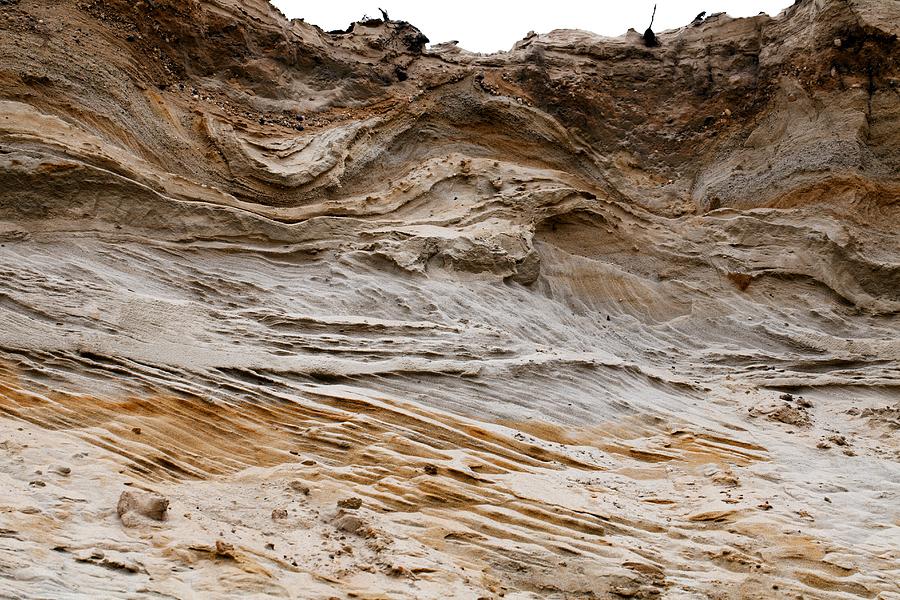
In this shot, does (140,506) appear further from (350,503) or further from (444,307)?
(444,307)

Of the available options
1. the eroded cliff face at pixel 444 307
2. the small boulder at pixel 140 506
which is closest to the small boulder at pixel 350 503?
the eroded cliff face at pixel 444 307

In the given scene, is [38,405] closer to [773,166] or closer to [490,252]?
[490,252]

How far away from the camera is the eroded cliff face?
5.05 meters

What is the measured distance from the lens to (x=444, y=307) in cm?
1004

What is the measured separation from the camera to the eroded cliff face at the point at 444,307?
5055 mm

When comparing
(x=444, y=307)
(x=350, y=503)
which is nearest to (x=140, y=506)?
(x=350, y=503)

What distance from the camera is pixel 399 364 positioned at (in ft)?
26.3

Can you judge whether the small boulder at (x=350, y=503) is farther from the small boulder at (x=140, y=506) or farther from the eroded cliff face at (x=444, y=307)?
the small boulder at (x=140, y=506)

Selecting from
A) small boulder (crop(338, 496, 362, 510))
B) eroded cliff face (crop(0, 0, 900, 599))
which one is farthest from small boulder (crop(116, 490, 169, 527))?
small boulder (crop(338, 496, 362, 510))

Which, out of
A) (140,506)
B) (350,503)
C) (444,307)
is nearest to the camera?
(140,506)

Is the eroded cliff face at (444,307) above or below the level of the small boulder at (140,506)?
above

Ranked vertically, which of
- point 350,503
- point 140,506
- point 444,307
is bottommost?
point 140,506

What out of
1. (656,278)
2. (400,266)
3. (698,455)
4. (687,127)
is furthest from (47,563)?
(687,127)

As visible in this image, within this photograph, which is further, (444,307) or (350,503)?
(444,307)
